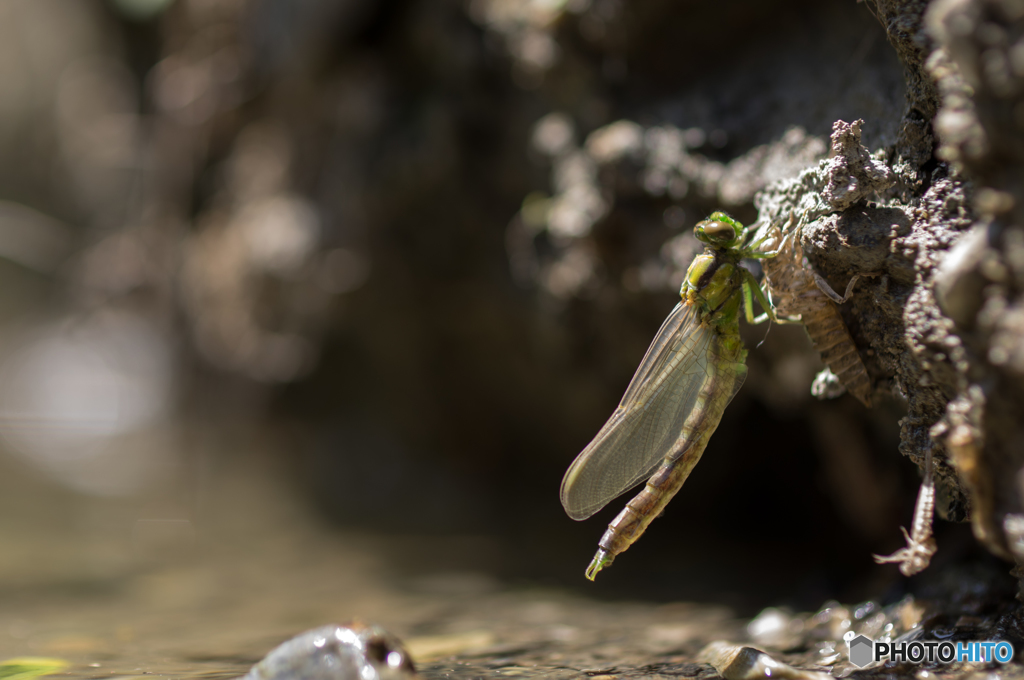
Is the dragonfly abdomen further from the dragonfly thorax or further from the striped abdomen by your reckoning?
the dragonfly thorax

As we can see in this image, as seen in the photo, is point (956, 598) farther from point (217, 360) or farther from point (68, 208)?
point (68, 208)

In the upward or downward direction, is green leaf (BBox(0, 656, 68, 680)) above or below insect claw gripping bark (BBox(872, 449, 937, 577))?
above

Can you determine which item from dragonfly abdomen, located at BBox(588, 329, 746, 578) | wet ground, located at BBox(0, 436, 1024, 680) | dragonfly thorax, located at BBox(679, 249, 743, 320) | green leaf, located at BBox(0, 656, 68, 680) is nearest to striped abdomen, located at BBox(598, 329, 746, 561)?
dragonfly abdomen, located at BBox(588, 329, 746, 578)

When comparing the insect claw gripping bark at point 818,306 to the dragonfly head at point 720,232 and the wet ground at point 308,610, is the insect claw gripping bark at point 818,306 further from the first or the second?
the wet ground at point 308,610

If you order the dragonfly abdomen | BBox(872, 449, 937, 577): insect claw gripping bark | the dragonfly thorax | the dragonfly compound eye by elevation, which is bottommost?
BBox(872, 449, 937, 577): insect claw gripping bark

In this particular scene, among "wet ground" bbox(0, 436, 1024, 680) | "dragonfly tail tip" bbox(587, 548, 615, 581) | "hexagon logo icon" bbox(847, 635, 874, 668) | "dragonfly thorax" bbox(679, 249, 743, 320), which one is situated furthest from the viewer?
"dragonfly thorax" bbox(679, 249, 743, 320)

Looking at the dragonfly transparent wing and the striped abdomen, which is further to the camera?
the dragonfly transparent wing

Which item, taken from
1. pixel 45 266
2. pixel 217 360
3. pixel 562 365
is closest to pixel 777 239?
pixel 562 365
